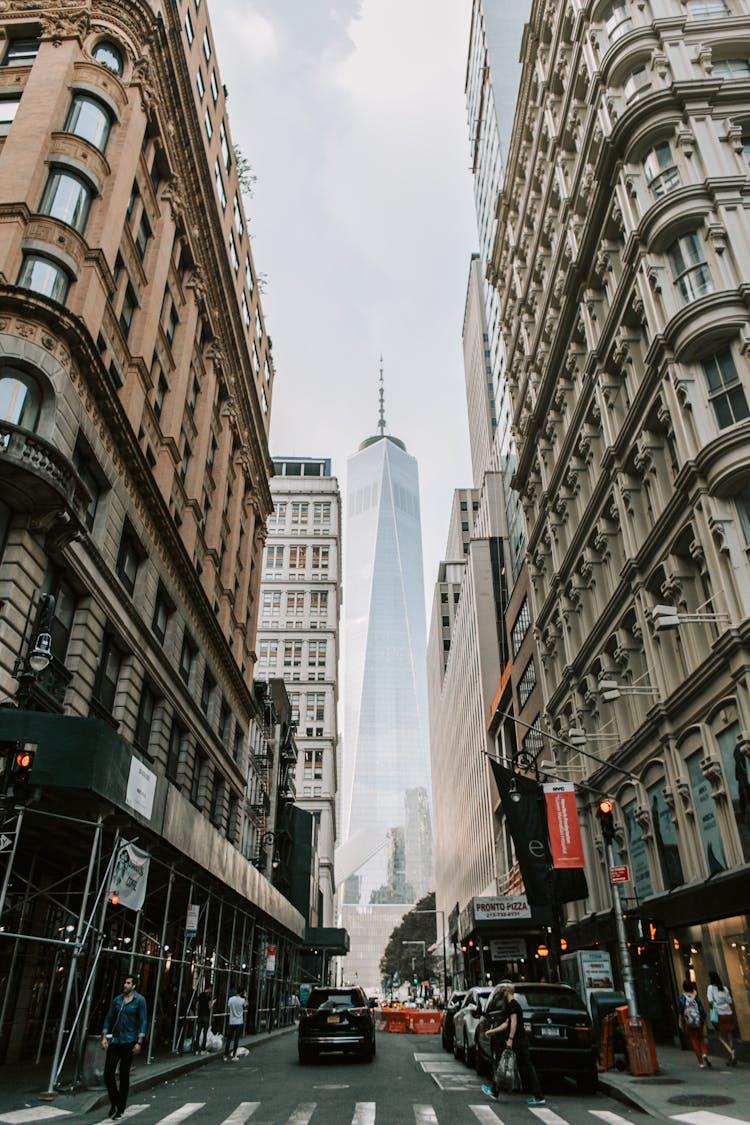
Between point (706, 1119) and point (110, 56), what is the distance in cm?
3603

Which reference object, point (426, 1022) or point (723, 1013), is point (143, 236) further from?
point (426, 1022)

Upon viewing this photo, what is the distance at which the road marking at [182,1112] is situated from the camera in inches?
468

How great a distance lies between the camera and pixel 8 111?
2817 cm

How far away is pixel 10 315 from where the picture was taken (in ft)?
71.6

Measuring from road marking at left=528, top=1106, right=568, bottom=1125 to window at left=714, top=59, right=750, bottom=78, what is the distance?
31.9 m

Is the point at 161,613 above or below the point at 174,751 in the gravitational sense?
above

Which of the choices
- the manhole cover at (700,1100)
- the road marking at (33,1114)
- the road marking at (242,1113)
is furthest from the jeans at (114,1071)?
the manhole cover at (700,1100)

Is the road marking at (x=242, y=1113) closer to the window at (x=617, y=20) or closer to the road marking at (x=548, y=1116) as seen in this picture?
the road marking at (x=548, y=1116)

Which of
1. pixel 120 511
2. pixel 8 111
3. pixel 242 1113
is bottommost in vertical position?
pixel 242 1113

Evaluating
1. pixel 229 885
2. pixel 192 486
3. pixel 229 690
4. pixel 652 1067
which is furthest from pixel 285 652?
pixel 652 1067

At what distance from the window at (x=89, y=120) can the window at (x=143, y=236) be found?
12.9ft

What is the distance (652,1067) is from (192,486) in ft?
96.0

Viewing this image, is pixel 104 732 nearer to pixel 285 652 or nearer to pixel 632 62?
pixel 632 62

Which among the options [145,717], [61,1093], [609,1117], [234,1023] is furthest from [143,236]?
[609,1117]
